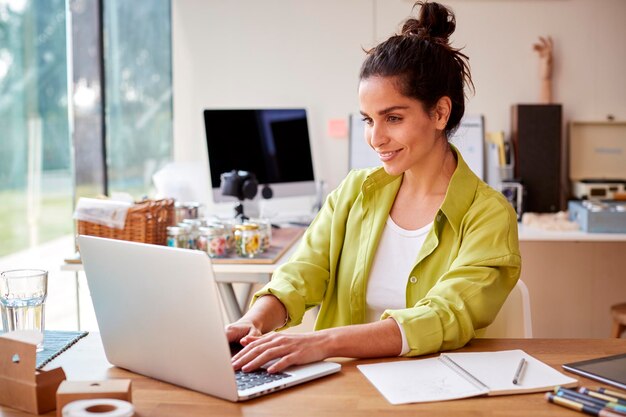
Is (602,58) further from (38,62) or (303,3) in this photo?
(38,62)

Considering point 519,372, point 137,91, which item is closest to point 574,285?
point 137,91

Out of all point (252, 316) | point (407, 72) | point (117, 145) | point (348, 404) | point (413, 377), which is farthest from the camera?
point (117, 145)

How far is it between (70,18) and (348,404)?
3572 mm

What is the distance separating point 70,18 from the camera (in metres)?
4.32

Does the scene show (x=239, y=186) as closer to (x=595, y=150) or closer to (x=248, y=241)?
(x=248, y=241)

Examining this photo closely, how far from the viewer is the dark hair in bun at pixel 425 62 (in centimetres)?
181

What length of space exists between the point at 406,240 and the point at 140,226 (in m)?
1.26

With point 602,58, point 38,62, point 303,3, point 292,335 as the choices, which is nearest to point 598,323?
point 602,58

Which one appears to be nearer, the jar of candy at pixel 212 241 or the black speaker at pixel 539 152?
the jar of candy at pixel 212 241

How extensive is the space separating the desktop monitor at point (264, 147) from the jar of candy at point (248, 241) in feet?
2.16

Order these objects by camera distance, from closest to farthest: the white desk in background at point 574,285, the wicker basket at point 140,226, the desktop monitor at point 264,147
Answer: the wicker basket at point 140,226 → the desktop monitor at point 264,147 → the white desk in background at point 574,285

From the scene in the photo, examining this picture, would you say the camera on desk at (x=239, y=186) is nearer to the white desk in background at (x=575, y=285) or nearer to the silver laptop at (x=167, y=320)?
the white desk in background at (x=575, y=285)

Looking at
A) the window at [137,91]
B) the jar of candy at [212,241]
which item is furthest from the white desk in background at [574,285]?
the window at [137,91]

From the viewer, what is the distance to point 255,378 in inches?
54.2
